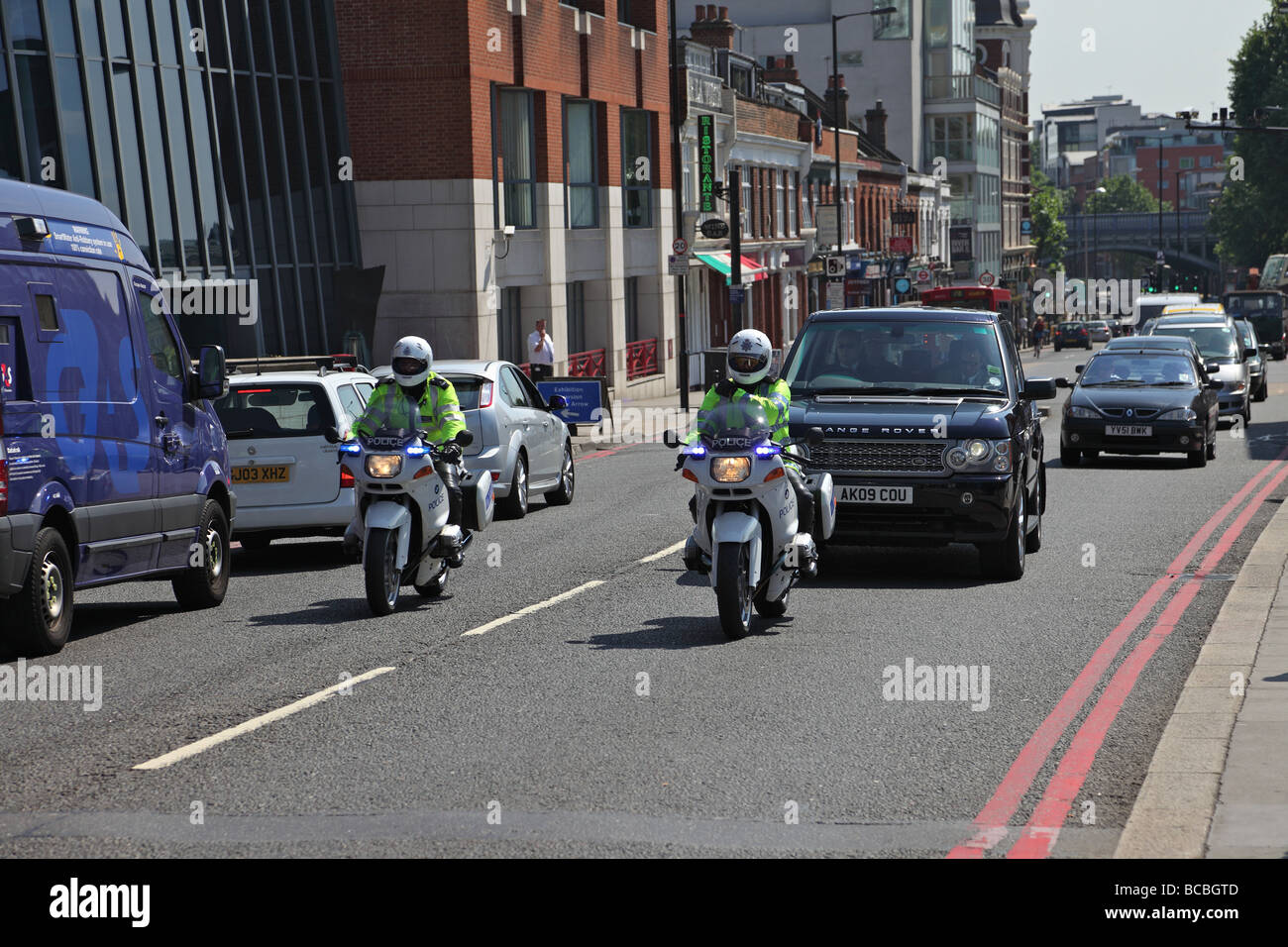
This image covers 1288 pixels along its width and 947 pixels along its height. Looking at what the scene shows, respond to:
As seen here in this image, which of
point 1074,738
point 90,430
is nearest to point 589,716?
point 1074,738

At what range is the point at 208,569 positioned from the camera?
506 inches

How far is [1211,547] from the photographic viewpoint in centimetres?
1543

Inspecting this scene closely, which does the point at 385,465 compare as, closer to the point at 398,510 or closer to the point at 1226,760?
the point at 398,510

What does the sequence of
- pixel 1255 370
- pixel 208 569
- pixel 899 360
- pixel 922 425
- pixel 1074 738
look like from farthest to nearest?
pixel 1255 370, pixel 899 360, pixel 922 425, pixel 208 569, pixel 1074 738

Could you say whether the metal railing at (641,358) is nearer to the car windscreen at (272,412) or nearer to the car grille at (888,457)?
the car windscreen at (272,412)

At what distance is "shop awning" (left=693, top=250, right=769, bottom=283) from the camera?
5291cm

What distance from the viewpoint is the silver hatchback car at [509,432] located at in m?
18.0

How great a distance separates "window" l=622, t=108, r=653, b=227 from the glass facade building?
1176cm

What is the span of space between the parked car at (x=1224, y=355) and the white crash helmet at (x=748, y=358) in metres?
20.4

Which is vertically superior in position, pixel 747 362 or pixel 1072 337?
pixel 747 362

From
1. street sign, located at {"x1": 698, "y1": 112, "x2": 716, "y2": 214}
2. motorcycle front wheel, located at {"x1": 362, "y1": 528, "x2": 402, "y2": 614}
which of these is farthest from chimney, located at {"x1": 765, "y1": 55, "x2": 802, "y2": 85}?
motorcycle front wheel, located at {"x1": 362, "y1": 528, "x2": 402, "y2": 614}

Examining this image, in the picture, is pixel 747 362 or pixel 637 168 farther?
pixel 637 168

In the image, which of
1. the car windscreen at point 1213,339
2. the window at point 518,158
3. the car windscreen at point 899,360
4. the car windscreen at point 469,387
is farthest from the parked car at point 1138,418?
the window at point 518,158

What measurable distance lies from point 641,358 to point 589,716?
40010 mm
